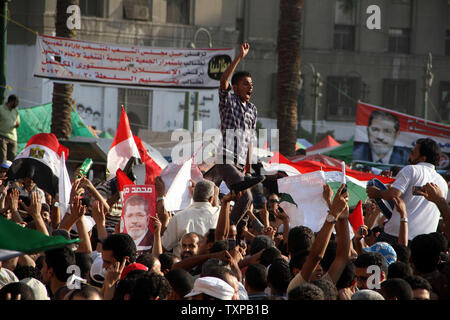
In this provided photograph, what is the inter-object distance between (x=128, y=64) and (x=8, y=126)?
255 cm

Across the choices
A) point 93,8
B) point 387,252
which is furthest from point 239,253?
point 93,8

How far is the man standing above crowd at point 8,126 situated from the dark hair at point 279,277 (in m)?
10.6

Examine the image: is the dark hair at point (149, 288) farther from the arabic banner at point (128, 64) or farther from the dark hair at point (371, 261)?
the arabic banner at point (128, 64)

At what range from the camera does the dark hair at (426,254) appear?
5.90 meters

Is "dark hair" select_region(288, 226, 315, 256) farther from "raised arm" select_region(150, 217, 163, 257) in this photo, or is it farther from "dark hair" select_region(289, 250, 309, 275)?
"raised arm" select_region(150, 217, 163, 257)

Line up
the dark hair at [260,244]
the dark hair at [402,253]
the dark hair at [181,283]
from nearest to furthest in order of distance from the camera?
1. the dark hair at [181,283]
2. the dark hair at [402,253]
3. the dark hair at [260,244]

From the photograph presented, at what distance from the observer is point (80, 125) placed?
71.5 ft

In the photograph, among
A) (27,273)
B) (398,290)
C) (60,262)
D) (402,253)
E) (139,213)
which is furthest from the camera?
(139,213)

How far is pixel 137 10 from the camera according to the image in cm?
4338

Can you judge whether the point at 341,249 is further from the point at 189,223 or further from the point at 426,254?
the point at 189,223

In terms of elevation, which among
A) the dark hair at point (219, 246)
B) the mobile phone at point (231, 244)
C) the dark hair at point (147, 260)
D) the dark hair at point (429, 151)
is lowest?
the dark hair at point (147, 260)

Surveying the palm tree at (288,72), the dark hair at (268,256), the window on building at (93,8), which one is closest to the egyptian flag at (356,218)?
the dark hair at (268,256)
